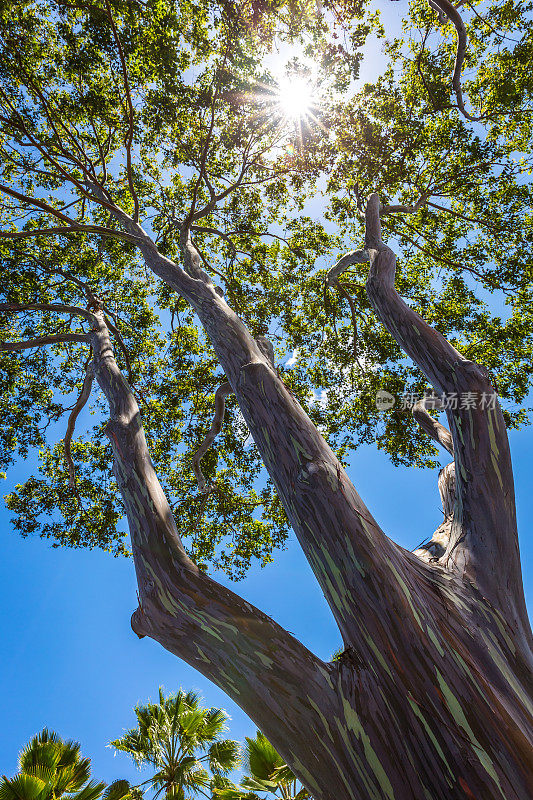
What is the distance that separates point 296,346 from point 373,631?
7.48 metres

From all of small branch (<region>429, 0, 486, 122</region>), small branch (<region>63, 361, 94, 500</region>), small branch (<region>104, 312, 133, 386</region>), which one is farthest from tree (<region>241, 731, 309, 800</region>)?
small branch (<region>429, 0, 486, 122</region>)

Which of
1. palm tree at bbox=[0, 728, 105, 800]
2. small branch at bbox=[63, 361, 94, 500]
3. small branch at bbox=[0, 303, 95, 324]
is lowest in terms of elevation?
palm tree at bbox=[0, 728, 105, 800]

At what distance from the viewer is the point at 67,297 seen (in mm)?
8422

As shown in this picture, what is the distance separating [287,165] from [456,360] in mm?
7067

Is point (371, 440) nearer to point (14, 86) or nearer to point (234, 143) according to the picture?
point (234, 143)

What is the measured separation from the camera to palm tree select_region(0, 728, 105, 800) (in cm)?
506

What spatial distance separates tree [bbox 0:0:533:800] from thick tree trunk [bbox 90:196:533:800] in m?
0.01

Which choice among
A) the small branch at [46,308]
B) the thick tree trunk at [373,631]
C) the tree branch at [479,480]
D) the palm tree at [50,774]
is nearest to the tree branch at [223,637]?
the thick tree trunk at [373,631]

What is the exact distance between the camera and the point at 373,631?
1788 millimetres

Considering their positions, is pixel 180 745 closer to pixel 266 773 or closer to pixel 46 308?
pixel 266 773

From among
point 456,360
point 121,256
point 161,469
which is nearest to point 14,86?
point 121,256

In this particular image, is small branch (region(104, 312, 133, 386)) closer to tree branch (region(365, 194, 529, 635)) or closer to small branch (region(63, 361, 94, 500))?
small branch (region(63, 361, 94, 500))

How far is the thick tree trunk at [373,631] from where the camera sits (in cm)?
157

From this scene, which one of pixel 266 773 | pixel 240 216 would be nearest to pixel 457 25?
pixel 240 216
